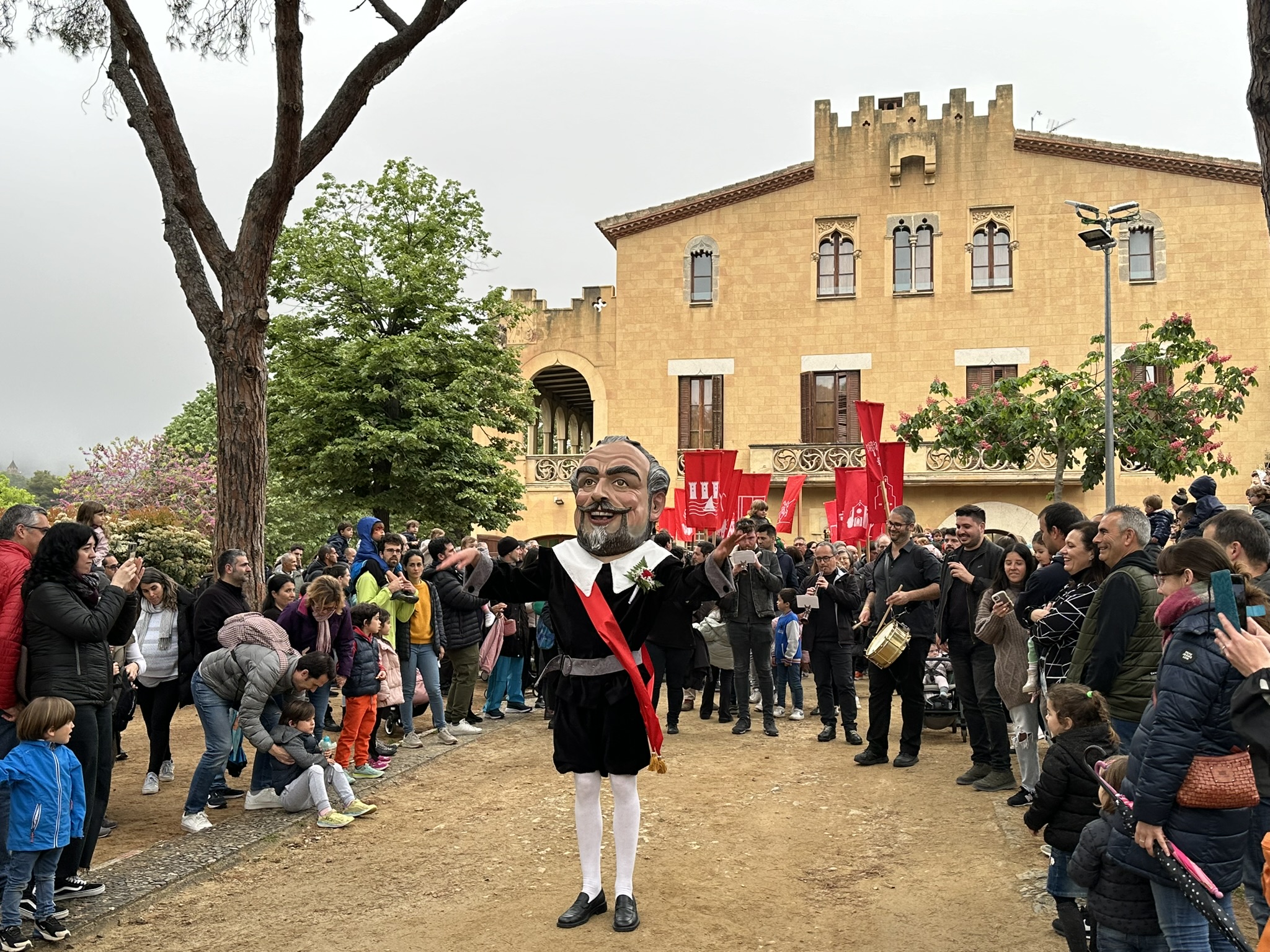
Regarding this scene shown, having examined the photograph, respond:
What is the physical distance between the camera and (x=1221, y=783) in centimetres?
365

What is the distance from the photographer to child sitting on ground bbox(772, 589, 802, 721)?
11641 millimetres

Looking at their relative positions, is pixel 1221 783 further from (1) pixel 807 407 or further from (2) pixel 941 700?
(1) pixel 807 407

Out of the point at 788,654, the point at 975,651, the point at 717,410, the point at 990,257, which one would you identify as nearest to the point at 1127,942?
the point at 975,651

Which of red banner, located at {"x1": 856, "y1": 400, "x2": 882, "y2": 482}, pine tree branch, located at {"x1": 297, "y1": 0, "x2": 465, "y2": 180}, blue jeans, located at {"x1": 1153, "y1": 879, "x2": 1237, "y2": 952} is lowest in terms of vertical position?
blue jeans, located at {"x1": 1153, "y1": 879, "x2": 1237, "y2": 952}

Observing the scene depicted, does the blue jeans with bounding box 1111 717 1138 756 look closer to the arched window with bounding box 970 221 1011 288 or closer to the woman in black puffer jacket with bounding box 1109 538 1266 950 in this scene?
the woman in black puffer jacket with bounding box 1109 538 1266 950

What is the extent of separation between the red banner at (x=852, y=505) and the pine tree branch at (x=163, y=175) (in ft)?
30.5

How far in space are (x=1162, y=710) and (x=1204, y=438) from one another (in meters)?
16.4

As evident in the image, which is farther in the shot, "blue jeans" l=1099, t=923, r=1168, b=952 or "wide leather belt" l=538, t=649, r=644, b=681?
"wide leather belt" l=538, t=649, r=644, b=681

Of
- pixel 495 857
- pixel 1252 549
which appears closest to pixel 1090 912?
pixel 1252 549

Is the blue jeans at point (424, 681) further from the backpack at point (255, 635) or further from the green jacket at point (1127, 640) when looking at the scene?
the green jacket at point (1127, 640)

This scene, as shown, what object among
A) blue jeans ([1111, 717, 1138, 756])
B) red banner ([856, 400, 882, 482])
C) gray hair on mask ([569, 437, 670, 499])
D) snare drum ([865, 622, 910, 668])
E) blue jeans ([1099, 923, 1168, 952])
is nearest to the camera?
blue jeans ([1099, 923, 1168, 952])

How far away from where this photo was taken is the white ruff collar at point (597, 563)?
18.3 ft

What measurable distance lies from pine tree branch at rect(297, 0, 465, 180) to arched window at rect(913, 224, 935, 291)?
63.4 ft

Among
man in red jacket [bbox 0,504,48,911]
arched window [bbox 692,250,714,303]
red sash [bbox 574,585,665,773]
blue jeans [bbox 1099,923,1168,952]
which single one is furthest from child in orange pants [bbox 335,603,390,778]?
arched window [bbox 692,250,714,303]
